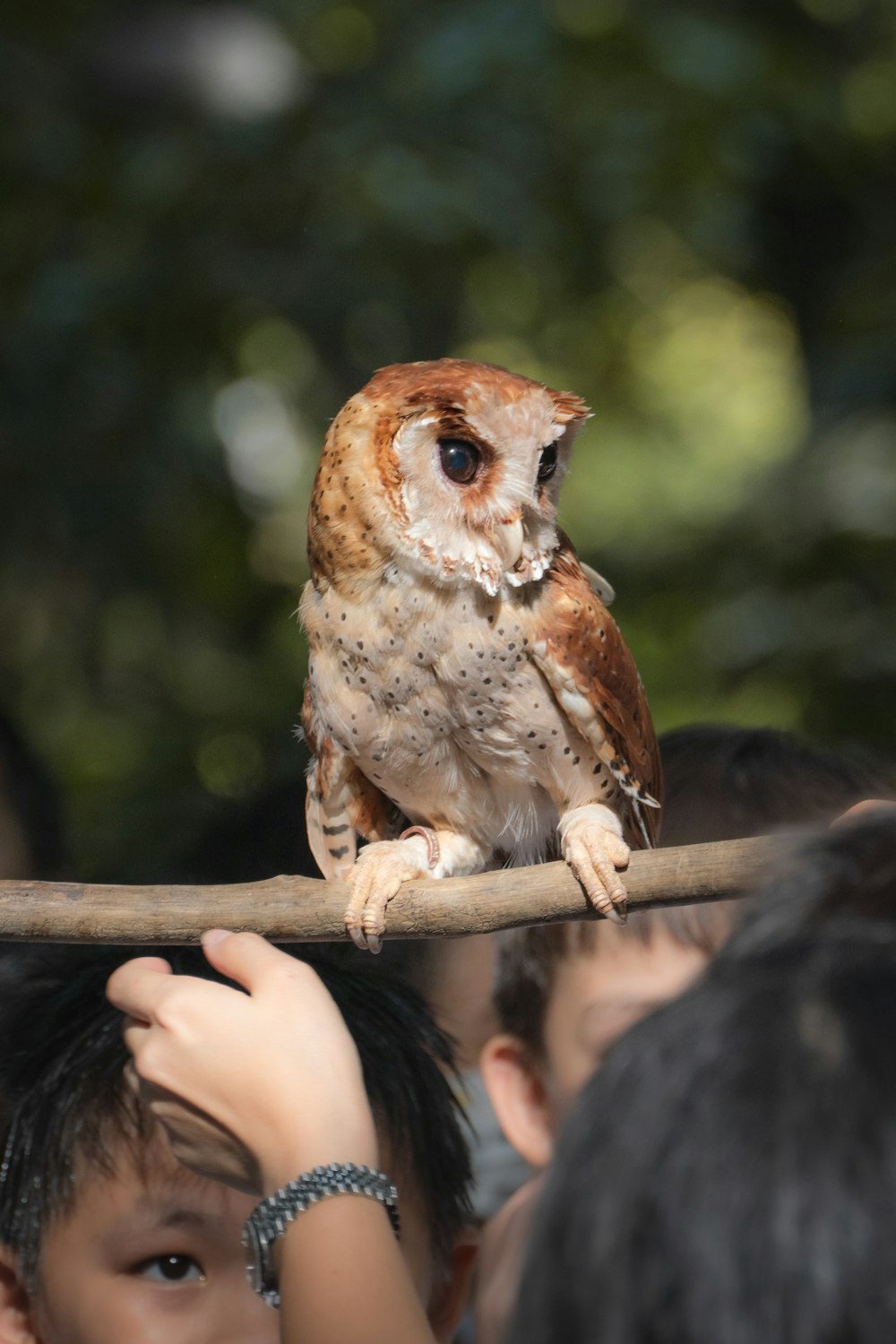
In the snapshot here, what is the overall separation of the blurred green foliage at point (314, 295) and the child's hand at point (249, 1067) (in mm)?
1525

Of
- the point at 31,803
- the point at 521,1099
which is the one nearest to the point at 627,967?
the point at 521,1099

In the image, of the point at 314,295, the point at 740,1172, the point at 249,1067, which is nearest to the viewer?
the point at 740,1172

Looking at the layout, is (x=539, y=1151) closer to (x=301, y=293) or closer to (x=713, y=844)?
(x=713, y=844)

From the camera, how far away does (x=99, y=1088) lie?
5.36 feet

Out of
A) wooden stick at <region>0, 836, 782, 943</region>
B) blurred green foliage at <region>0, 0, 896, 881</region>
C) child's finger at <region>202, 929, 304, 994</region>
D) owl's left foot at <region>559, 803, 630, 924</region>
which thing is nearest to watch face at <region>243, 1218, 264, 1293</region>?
child's finger at <region>202, 929, 304, 994</region>

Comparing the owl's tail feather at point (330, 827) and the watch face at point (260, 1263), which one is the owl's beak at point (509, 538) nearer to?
the owl's tail feather at point (330, 827)

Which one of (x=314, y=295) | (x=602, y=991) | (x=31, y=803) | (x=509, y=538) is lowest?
(x=602, y=991)

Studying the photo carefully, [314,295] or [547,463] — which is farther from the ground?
[314,295]

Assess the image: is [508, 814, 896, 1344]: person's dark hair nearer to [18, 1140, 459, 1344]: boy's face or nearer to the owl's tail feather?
[18, 1140, 459, 1344]: boy's face

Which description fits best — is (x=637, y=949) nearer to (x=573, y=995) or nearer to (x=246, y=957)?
(x=573, y=995)

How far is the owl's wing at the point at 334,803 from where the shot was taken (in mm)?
1834

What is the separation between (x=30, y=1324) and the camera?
1.63m

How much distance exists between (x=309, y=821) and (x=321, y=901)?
34 cm

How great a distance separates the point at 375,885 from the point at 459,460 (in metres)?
0.53
